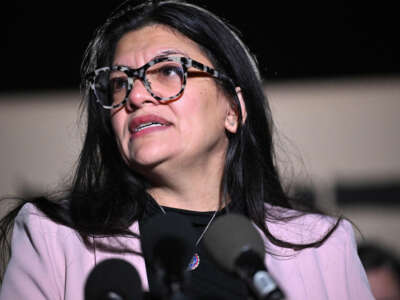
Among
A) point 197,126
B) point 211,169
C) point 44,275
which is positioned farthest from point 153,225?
point 211,169

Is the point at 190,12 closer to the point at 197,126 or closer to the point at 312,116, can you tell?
the point at 197,126

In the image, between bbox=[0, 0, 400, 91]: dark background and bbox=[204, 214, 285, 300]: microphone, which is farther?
bbox=[0, 0, 400, 91]: dark background

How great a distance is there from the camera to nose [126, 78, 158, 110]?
203cm

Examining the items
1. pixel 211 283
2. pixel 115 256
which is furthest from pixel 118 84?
pixel 211 283

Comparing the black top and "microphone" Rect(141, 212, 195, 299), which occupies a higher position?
"microphone" Rect(141, 212, 195, 299)

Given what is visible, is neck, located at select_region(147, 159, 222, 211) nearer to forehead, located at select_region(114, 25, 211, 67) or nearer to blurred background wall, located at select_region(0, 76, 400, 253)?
forehead, located at select_region(114, 25, 211, 67)

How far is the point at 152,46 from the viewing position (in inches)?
84.7

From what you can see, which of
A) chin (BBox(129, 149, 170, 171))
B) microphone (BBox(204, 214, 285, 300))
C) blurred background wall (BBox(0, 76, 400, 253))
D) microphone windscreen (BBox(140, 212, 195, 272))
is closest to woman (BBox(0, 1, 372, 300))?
chin (BBox(129, 149, 170, 171))

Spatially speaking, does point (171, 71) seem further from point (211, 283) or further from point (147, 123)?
point (211, 283)

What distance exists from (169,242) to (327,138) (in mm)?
3161

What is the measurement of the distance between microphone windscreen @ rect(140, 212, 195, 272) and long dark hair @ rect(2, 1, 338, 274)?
58cm

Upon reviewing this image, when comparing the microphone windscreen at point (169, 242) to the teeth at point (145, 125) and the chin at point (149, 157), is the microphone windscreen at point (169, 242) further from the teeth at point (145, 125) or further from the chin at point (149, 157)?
the teeth at point (145, 125)

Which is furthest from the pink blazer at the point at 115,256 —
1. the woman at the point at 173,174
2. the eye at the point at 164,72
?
the eye at the point at 164,72

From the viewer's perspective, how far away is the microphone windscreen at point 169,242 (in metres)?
1.24
